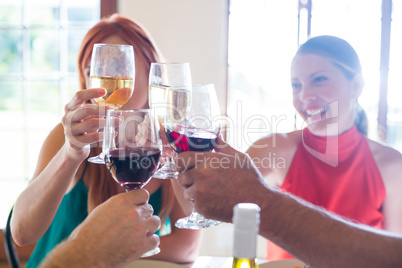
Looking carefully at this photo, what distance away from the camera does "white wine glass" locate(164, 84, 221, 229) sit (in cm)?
104

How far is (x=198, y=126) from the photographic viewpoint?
1057mm

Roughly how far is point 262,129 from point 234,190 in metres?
2.55

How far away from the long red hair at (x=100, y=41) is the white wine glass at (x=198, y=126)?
0.64 meters

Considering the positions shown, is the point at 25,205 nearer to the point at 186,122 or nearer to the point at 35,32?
the point at 186,122

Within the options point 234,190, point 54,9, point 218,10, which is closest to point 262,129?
point 218,10

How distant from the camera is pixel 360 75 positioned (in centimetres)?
209

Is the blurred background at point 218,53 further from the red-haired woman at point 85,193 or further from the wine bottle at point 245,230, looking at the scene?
the wine bottle at point 245,230

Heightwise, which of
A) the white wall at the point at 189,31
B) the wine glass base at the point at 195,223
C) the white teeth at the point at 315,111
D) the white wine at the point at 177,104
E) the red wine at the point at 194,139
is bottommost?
the wine glass base at the point at 195,223

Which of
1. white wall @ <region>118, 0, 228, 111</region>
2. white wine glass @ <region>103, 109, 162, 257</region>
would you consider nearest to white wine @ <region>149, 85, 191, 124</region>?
white wine glass @ <region>103, 109, 162, 257</region>

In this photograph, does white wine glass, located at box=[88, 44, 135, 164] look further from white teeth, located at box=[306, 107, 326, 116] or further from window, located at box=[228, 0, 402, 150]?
window, located at box=[228, 0, 402, 150]

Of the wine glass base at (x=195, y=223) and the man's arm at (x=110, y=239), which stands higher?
the man's arm at (x=110, y=239)

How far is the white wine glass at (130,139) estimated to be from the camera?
907mm

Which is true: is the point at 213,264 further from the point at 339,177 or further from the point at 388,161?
the point at 388,161

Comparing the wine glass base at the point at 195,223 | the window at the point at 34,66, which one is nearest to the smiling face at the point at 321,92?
the wine glass base at the point at 195,223
